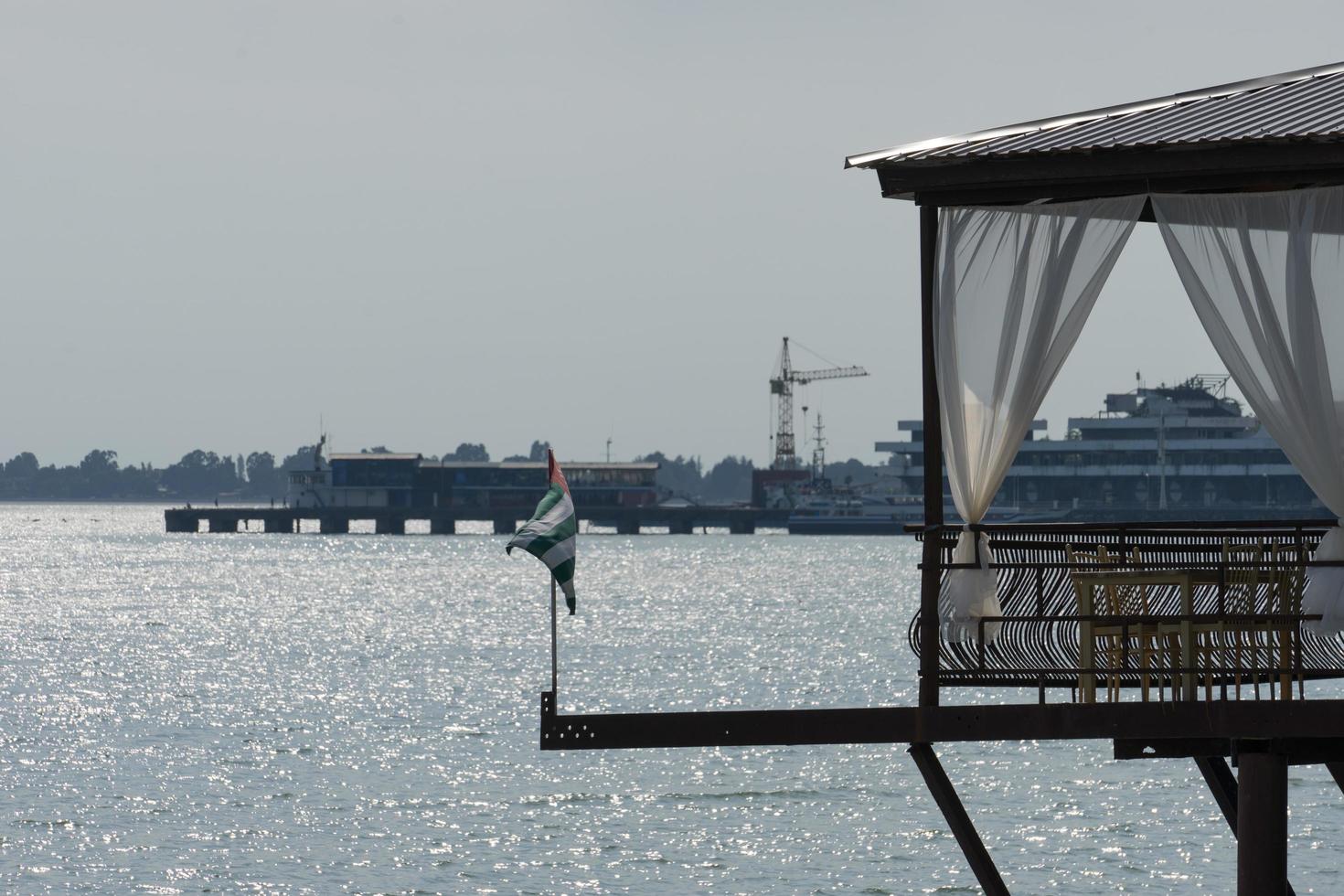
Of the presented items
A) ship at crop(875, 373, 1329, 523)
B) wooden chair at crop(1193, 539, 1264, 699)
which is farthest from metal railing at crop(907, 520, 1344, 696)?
ship at crop(875, 373, 1329, 523)

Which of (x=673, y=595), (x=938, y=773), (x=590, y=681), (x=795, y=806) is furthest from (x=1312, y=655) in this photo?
(x=673, y=595)

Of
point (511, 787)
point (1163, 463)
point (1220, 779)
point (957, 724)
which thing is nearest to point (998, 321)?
point (957, 724)

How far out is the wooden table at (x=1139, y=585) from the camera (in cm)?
1228

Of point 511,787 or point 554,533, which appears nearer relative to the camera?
point 554,533

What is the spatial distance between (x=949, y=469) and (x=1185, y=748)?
2.22 m

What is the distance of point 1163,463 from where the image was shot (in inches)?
6590

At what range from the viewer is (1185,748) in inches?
501

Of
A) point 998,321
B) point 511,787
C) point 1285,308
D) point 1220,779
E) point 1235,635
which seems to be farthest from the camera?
point 511,787

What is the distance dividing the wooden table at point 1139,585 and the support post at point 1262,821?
1.74 feet

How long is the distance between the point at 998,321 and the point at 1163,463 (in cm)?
15923

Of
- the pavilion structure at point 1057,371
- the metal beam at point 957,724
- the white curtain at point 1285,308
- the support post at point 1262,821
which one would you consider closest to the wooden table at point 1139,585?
the pavilion structure at point 1057,371

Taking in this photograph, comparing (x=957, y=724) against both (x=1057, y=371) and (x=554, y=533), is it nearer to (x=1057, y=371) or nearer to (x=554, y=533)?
(x=1057, y=371)

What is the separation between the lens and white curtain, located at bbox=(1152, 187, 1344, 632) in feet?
39.9

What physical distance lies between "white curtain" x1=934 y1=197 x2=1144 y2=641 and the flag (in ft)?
7.86
